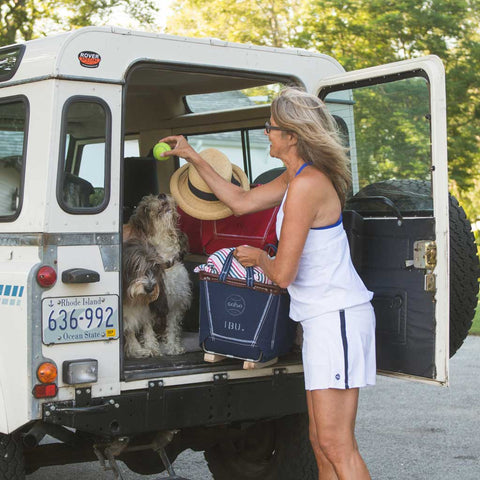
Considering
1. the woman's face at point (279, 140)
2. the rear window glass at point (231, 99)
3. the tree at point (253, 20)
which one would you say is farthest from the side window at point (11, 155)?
the tree at point (253, 20)

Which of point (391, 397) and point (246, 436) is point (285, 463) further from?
point (391, 397)

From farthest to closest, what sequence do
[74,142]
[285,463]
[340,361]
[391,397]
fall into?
1. [391,397]
2. [285,463]
3. [74,142]
4. [340,361]

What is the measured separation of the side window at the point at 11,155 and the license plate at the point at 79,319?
517mm

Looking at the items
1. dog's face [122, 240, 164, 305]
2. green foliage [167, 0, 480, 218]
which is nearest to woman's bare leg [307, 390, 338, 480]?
dog's face [122, 240, 164, 305]

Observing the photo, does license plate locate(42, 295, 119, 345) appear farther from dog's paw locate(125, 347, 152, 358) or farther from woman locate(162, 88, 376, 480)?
woman locate(162, 88, 376, 480)

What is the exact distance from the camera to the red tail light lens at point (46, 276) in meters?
4.02

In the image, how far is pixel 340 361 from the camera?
12.9ft

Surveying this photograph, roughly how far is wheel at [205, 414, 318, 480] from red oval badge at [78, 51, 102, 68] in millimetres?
2266

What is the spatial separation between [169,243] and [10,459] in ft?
5.11

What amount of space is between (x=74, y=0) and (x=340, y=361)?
803 inches

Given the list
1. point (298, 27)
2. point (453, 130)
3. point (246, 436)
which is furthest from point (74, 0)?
point (246, 436)

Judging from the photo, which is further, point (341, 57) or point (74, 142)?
point (341, 57)

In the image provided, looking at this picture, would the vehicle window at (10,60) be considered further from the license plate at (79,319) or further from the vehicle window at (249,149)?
the vehicle window at (249,149)

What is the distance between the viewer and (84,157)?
4.32 metres
